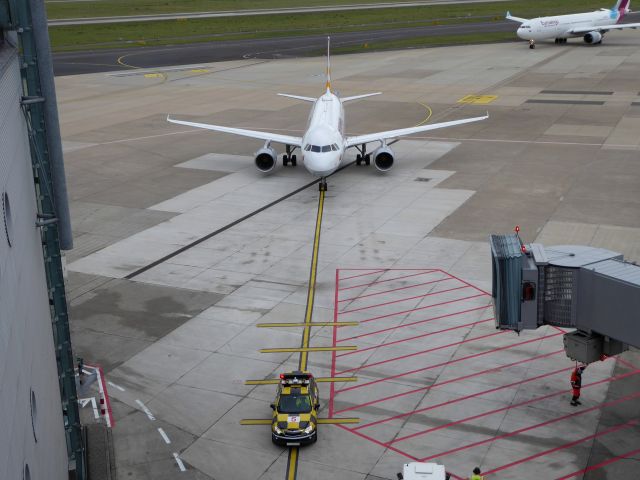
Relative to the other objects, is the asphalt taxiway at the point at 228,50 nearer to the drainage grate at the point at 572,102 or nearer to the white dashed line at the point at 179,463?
the drainage grate at the point at 572,102

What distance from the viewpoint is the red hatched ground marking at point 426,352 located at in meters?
26.6

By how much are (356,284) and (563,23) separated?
90112 millimetres

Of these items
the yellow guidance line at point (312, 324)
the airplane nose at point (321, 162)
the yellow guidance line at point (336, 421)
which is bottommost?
the yellow guidance line at point (336, 421)

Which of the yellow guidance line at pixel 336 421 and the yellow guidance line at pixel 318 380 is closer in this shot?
the yellow guidance line at pixel 336 421

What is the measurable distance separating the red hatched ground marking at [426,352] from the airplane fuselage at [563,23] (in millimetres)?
86134

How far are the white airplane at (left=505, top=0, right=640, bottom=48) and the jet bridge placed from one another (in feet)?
314

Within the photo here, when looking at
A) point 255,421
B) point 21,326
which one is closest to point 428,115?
point 255,421

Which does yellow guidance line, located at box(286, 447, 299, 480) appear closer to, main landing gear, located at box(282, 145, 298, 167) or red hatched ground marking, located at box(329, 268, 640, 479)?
red hatched ground marking, located at box(329, 268, 640, 479)

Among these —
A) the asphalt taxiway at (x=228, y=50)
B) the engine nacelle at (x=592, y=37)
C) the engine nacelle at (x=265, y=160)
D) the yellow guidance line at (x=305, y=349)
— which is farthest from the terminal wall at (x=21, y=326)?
the engine nacelle at (x=592, y=37)

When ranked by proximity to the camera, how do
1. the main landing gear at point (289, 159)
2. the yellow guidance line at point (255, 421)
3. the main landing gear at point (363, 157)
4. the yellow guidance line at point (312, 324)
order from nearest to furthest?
the yellow guidance line at point (255, 421) < the yellow guidance line at point (312, 324) < the main landing gear at point (363, 157) < the main landing gear at point (289, 159)

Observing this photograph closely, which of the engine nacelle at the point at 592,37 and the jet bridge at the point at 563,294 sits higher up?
the engine nacelle at the point at 592,37

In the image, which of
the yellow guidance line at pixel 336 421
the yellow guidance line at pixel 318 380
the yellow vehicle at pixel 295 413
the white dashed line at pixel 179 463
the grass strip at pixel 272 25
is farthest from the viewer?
the grass strip at pixel 272 25

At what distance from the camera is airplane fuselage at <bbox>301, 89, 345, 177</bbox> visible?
165 ft

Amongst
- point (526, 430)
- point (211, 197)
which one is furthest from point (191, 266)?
point (526, 430)
